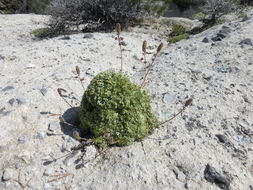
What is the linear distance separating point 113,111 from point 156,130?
2.19ft

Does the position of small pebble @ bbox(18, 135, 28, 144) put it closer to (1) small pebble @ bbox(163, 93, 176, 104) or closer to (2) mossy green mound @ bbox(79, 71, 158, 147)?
(2) mossy green mound @ bbox(79, 71, 158, 147)

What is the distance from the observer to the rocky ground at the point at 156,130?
2660 mm

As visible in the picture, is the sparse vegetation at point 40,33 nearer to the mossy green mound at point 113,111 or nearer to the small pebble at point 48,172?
the mossy green mound at point 113,111

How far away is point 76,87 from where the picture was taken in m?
4.09

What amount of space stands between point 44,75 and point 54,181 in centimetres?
234

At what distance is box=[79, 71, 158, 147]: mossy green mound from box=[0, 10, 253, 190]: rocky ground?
0.16 metres

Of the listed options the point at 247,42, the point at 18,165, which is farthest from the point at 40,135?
the point at 247,42

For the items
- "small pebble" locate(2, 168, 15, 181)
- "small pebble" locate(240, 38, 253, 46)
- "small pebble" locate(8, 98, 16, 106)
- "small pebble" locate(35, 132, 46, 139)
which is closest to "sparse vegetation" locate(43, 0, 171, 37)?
"small pebble" locate(240, 38, 253, 46)

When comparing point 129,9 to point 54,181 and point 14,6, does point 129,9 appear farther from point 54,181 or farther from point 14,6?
point 14,6

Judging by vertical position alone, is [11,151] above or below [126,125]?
below

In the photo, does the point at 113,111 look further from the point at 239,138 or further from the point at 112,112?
the point at 239,138

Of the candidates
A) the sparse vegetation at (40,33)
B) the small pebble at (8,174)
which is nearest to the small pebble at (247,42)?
the small pebble at (8,174)

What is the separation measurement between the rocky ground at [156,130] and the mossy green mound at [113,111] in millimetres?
156

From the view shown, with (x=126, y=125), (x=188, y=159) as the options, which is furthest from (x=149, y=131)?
(x=188, y=159)
